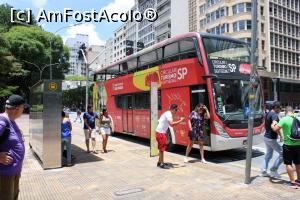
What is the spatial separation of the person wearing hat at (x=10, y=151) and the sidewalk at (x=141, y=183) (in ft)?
8.70

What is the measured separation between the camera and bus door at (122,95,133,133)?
52.5ft

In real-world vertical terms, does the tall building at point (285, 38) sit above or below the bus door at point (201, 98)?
above

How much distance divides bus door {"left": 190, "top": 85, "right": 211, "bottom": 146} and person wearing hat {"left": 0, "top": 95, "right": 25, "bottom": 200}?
7.09m

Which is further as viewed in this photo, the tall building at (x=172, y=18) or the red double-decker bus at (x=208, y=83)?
the tall building at (x=172, y=18)

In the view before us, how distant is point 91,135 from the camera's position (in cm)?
1205

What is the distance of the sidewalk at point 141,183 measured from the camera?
6590mm

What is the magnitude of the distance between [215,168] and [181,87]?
11.4 feet

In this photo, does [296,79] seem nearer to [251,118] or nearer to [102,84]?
[102,84]

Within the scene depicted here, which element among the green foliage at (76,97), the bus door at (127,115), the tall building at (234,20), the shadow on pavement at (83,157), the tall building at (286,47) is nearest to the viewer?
the shadow on pavement at (83,157)

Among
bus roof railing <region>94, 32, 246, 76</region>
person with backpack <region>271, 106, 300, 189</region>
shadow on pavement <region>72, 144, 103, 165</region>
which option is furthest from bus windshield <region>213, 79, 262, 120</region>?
Answer: shadow on pavement <region>72, 144, 103, 165</region>

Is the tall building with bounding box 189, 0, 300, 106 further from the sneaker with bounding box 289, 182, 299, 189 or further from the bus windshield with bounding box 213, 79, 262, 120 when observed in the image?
the sneaker with bounding box 289, 182, 299, 189

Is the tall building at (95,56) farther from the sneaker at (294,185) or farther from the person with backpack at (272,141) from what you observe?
the sneaker at (294,185)

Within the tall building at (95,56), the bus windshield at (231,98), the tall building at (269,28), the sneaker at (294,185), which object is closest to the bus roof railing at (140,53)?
the bus windshield at (231,98)

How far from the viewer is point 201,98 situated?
1064 cm
